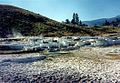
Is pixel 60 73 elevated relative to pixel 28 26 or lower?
lower

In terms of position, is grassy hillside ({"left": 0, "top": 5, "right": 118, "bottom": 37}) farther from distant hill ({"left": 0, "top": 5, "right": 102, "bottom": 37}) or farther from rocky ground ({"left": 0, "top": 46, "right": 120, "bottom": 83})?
rocky ground ({"left": 0, "top": 46, "right": 120, "bottom": 83})

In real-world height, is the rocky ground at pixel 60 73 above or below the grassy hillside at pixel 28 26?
below

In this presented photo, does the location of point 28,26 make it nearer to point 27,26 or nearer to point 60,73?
point 27,26

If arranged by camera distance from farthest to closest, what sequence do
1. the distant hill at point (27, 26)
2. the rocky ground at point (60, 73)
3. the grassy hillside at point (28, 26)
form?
1. the grassy hillside at point (28, 26)
2. the distant hill at point (27, 26)
3. the rocky ground at point (60, 73)

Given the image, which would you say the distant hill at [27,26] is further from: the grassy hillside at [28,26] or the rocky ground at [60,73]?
the rocky ground at [60,73]

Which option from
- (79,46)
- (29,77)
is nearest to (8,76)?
(29,77)

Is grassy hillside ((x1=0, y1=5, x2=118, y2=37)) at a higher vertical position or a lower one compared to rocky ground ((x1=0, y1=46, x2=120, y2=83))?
higher

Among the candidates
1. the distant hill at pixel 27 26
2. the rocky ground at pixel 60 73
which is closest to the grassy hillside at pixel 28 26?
the distant hill at pixel 27 26

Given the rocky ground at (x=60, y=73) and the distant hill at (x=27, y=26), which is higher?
the distant hill at (x=27, y=26)

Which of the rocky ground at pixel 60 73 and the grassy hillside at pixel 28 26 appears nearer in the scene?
the rocky ground at pixel 60 73

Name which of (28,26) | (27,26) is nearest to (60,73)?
(27,26)

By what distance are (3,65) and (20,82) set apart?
390 inches

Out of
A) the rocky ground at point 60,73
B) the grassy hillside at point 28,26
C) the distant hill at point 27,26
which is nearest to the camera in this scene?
the rocky ground at point 60,73

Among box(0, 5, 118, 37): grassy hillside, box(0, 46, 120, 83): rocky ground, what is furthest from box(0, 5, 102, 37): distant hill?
box(0, 46, 120, 83): rocky ground
